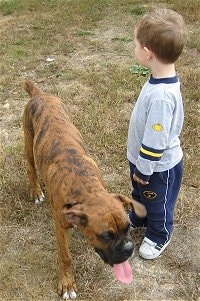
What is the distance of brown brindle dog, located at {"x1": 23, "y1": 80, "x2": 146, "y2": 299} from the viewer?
2994 mm

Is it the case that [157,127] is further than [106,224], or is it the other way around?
[157,127]

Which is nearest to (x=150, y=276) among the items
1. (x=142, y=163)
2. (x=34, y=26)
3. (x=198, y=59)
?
(x=142, y=163)

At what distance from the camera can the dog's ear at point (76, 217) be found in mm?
3006

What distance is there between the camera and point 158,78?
325cm

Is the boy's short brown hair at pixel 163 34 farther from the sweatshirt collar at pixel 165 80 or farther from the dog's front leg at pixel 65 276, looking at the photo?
the dog's front leg at pixel 65 276

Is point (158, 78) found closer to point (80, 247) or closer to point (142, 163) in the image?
point (142, 163)

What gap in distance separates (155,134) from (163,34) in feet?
2.16

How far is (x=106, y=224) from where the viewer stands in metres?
2.94

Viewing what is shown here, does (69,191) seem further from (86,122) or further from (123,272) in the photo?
(86,122)

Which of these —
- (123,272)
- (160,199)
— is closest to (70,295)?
(123,272)

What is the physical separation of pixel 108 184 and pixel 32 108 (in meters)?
1.12

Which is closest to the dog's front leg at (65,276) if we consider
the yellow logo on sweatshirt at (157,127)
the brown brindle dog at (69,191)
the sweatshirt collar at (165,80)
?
the brown brindle dog at (69,191)

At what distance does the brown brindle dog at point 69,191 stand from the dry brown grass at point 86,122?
273mm

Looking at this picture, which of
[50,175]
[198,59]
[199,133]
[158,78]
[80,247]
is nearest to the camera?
[158,78]
